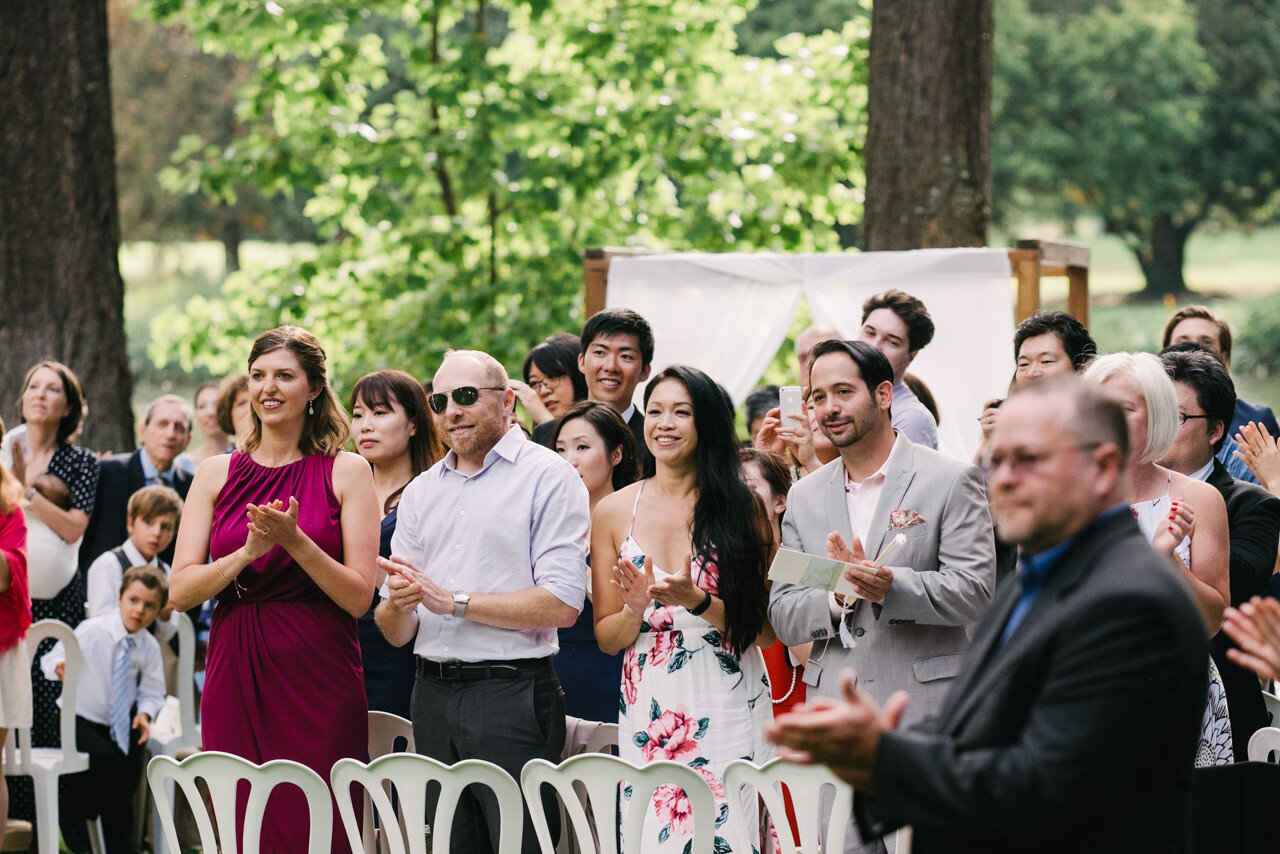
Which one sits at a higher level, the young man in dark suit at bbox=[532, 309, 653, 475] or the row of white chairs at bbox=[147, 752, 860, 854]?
the young man in dark suit at bbox=[532, 309, 653, 475]

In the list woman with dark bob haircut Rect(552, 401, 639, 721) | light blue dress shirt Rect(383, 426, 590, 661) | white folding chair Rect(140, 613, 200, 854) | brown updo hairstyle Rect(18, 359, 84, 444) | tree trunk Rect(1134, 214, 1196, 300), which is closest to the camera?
light blue dress shirt Rect(383, 426, 590, 661)

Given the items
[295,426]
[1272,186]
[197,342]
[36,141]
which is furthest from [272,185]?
[1272,186]

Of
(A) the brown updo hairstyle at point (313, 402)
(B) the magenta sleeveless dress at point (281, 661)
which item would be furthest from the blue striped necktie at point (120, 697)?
(A) the brown updo hairstyle at point (313, 402)

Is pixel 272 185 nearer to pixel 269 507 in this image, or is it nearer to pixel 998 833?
pixel 269 507

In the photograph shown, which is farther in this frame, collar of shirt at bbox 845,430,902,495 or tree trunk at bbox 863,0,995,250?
tree trunk at bbox 863,0,995,250

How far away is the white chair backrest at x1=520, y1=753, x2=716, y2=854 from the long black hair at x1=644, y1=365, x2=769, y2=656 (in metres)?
0.76

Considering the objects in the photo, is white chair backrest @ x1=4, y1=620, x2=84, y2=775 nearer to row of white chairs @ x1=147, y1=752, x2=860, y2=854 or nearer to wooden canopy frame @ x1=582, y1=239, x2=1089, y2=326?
row of white chairs @ x1=147, y1=752, x2=860, y2=854

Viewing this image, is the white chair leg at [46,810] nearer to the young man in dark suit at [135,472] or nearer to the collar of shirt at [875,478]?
the young man in dark suit at [135,472]

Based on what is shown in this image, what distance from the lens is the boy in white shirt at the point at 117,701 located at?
18.0ft

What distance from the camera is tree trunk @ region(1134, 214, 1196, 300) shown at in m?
21.5

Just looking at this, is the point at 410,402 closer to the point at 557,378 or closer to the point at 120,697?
the point at 557,378

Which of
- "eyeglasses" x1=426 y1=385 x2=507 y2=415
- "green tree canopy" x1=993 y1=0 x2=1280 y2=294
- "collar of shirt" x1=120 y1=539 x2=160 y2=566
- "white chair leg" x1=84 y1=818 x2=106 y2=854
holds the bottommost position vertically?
"white chair leg" x1=84 y1=818 x2=106 y2=854

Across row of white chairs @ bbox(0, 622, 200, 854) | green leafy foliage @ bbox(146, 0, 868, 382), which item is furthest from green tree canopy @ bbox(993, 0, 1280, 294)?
row of white chairs @ bbox(0, 622, 200, 854)

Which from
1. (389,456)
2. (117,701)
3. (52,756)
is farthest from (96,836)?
(389,456)
